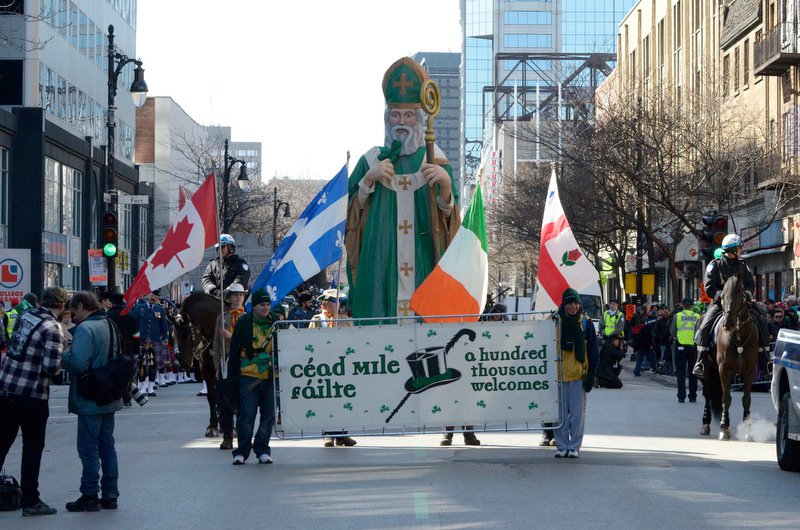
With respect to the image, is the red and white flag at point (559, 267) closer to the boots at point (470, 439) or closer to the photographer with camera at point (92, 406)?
the boots at point (470, 439)

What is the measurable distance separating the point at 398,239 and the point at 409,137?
1211 mm

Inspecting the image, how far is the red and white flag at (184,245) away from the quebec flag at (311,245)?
2.33 ft

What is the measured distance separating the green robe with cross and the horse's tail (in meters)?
3.95

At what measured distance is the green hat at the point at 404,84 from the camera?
16.6 meters

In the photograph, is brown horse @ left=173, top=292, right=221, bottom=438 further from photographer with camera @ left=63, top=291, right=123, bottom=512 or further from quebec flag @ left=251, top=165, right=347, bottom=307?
photographer with camera @ left=63, top=291, right=123, bottom=512

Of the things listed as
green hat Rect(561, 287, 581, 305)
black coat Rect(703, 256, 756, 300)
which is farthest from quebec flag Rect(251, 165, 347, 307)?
black coat Rect(703, 256, 756, 300)

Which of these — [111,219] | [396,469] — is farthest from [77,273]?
[396,469]

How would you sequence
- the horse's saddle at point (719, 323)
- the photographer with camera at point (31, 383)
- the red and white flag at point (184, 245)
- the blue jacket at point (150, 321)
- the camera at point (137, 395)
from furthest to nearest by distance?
the blue jacket at point (150, 321) < the horse's saddle at point (719, 323) < the red and white flag at point (184, 245) < the camera at point (137, 395) < the photographer with camera at point (31, 383)

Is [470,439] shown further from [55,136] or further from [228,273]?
[55,136]

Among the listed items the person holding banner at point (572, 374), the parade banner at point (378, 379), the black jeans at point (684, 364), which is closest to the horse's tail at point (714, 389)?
the person holding banner at point (572, 374)

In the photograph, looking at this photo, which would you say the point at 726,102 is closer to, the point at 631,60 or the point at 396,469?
the point at 631,60

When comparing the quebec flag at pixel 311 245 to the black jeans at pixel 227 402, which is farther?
the quebec flag at pixel 311 245

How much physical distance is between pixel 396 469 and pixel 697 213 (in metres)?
33.5

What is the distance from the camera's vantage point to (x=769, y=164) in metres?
43.7
